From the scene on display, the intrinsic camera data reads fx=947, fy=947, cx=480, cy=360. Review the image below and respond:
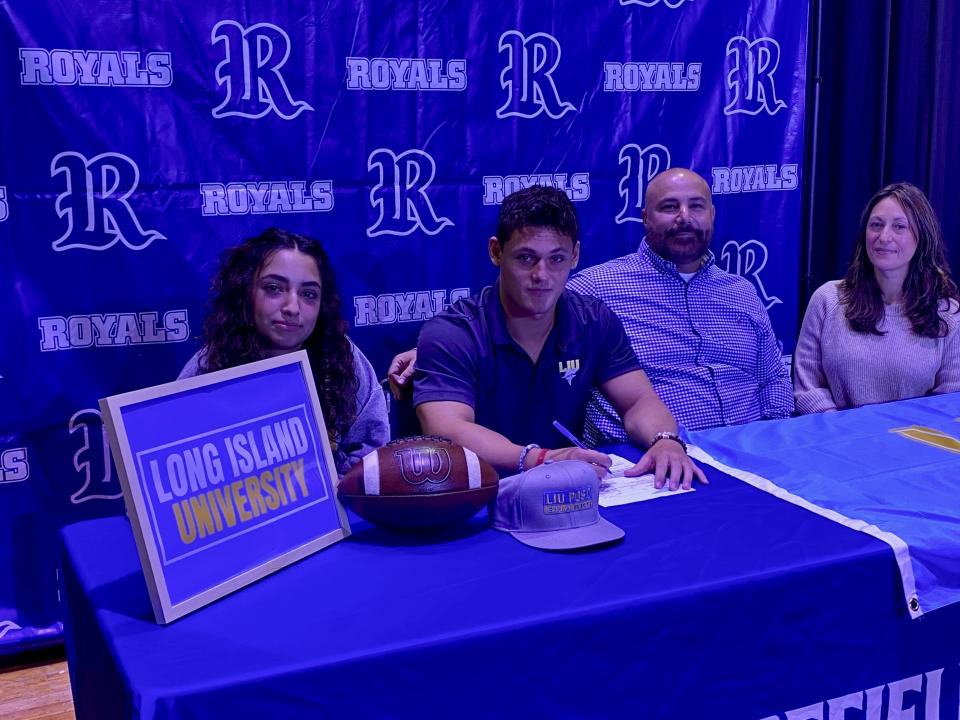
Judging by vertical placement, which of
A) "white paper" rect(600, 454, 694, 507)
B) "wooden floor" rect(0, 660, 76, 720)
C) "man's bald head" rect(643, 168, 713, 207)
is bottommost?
"wooden floor" rect(0, 660, 76, 720)

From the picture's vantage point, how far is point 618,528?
4.86 ft

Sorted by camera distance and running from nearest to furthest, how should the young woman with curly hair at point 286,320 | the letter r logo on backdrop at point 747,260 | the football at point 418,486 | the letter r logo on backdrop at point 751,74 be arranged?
1. the football at point 418,486
2. the young woman with curly hair at point 286,320
3. the letter r logo on backdrop at point 751,74
4. the letter r logo on backdrop at point 747,260

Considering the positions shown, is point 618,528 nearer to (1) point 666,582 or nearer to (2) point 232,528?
(1) point 666,582

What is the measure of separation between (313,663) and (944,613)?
102 centimetres

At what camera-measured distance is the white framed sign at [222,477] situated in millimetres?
1216

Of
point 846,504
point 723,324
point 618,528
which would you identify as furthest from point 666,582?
point 723,324

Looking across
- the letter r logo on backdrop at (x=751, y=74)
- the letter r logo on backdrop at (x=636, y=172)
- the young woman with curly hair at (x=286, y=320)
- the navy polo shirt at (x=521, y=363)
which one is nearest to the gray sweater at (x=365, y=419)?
the young woman with curly hair at (x=286, y=320)

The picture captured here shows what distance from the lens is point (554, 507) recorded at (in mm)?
1457

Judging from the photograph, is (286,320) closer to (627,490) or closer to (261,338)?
(261,338)

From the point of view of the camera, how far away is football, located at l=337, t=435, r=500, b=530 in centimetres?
142

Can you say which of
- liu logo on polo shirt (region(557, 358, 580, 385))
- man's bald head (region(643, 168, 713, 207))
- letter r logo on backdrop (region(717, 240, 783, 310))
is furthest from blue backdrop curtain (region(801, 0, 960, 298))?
liu logo on polo shirt (region(557, 358, 580, 385))

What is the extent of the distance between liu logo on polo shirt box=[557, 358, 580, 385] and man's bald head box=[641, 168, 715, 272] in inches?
25.9

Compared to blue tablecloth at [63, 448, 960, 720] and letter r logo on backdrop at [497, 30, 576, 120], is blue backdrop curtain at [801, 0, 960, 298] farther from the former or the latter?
blue tablecloth at [63, 448, 960, 720]

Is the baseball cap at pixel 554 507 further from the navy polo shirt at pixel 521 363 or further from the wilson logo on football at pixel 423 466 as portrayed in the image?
the navy polo shirt at pixel 521 363
